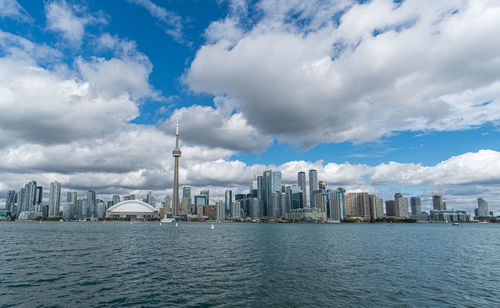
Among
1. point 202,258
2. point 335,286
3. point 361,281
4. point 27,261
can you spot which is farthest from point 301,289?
point 27,261

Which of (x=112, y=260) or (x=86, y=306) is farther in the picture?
(x=112, y=260)

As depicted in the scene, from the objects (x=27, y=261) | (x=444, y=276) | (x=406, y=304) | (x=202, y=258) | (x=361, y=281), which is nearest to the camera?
(x=406, y=304)

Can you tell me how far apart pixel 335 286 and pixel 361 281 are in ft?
16.3

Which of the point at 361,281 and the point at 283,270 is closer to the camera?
the point at 361,281

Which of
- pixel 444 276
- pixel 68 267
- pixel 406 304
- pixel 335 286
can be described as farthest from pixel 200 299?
pixel 444 276

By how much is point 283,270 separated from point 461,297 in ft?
71.9

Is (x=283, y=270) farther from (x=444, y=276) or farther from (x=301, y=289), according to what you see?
(x=444, y=276)

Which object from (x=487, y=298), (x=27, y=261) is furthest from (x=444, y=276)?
(x=27, y=261)

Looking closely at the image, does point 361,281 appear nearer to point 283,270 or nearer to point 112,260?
point 283,270

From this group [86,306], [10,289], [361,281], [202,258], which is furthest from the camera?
[202,258]

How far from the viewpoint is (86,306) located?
85.6 ft

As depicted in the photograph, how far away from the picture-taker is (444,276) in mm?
41500

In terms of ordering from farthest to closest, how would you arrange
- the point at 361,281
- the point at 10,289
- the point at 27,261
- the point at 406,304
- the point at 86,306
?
the point at 27,261, the point at 361,281, the point at 10,289, the point at 406,304, the point at 86,306

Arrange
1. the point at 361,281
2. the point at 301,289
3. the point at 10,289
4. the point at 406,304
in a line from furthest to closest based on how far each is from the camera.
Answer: the point at 361,281 < the point at 301,289 < the point at 10,289 < the point at 406,304
